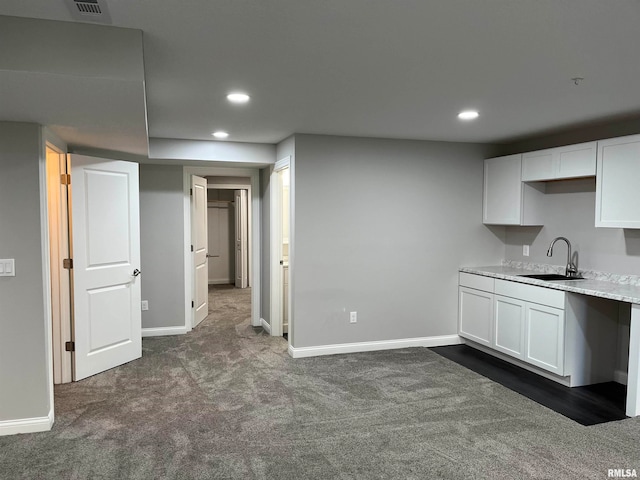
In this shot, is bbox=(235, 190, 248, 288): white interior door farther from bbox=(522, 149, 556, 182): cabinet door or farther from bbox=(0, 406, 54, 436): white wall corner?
bbox=(0, 406, 54, 436): white wall corner

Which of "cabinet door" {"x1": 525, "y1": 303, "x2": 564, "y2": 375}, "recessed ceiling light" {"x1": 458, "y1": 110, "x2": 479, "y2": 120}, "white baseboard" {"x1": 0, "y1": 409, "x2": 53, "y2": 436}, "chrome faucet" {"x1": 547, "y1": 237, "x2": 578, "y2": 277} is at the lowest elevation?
"white baseboard" {"x1": 0, "y1": 409, "x2": 53, "y2": 436}

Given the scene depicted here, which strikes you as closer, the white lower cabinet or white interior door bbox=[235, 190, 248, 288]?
the white lower cabinet

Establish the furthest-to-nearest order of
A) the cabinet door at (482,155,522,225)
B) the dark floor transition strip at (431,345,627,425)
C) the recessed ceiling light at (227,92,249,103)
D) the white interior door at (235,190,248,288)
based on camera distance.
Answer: the white interior door at (235,190,248,288) < the cabinet door at (482,155,522,225) < the dark floor transition strip at (431,345,627,425) < the recessed ceiling light at (227,92,249,103)

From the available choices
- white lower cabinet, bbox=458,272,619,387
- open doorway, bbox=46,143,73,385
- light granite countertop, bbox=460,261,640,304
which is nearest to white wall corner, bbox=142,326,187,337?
open doorway, bbox=46,143,73,385

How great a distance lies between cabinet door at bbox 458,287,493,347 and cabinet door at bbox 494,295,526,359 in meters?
0.11

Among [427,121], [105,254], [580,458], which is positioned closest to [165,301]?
[105,254]

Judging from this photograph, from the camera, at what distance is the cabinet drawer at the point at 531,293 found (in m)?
3.93

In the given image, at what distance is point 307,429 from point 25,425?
186 cm

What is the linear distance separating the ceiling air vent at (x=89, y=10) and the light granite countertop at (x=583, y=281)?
3.65 metres

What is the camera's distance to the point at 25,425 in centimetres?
304

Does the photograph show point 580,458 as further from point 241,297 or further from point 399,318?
point 241,297

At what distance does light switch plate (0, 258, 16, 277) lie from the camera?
298 cm

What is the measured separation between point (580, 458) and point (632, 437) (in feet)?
1.87

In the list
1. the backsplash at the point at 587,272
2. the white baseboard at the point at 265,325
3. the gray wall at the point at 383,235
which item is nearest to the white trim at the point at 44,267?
the gray wall at the point at 383,235
